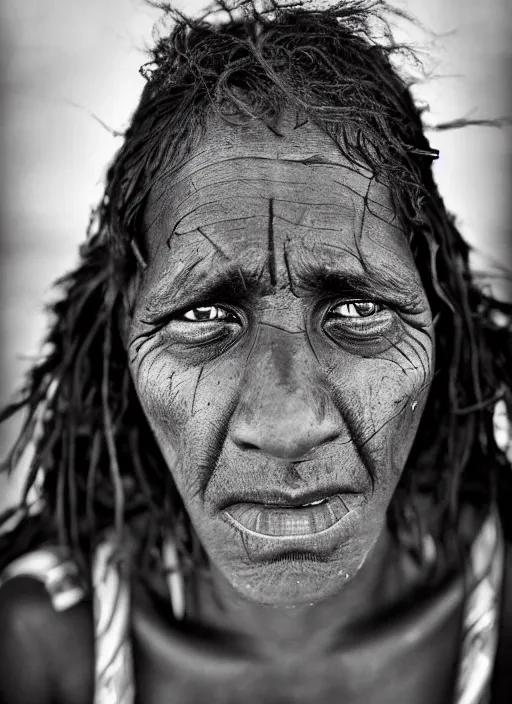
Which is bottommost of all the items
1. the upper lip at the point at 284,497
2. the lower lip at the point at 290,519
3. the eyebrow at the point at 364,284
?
the lower lip at the point at 290,519

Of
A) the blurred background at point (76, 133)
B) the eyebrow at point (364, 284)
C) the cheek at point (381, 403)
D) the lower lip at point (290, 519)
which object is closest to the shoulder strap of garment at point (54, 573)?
the blurred background at point (76, 133)

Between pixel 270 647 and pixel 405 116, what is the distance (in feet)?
3.52

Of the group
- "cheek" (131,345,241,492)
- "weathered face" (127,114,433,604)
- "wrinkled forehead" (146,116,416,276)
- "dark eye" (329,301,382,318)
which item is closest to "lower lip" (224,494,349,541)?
"weathered face" (127,114,433,604)

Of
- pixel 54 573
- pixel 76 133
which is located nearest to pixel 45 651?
pixel 54 573

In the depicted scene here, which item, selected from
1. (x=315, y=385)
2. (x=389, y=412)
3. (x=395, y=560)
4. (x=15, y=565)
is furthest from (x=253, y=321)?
(x=15, y=565)

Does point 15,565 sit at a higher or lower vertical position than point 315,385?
lower

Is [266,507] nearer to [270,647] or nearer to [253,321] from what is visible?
[253,321]

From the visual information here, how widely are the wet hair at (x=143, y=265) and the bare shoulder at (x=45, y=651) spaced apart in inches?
5.3

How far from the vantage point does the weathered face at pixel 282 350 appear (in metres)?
1.13

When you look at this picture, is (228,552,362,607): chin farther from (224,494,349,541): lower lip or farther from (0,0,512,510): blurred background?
(0,0,512,510): blurred background

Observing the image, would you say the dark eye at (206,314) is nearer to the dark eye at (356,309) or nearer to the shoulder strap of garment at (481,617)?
the dark eye at (356,309)

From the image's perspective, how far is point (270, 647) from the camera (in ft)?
5.09

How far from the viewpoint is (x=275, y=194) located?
3.87 feet

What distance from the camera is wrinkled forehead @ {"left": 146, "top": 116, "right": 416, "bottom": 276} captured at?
1.17 m
